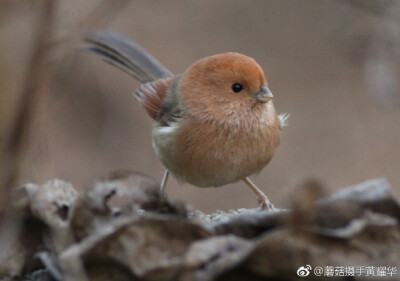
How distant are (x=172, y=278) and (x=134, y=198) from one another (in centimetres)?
29

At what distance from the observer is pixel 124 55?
4551 mm

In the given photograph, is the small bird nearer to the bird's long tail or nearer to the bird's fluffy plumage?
the bird's fluffy plumage

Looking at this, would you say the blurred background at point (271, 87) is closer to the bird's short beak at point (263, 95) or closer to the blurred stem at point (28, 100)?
the blurred stem at point (28, 100)

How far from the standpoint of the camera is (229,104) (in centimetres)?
355

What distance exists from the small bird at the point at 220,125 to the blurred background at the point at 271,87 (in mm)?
729

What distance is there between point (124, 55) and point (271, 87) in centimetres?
346

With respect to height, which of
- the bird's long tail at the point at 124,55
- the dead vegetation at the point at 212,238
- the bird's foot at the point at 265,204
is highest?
the bird's long tail at the point at 124,55

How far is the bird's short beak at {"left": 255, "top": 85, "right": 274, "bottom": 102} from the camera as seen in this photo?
354 centimetres

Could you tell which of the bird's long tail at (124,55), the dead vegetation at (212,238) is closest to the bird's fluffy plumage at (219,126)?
the bird's long tail at (124,55)

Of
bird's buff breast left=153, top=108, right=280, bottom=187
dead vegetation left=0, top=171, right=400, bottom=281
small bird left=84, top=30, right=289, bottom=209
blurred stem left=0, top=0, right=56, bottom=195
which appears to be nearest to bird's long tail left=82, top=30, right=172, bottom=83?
small bird left=84, top=30, right=289, bottom=209

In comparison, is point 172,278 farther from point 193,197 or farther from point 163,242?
point 193,197

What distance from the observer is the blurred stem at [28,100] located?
2465mm

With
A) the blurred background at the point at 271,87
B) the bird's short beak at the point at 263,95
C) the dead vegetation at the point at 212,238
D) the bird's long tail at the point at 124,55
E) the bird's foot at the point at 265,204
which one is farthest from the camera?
the blurred background at the point at 271,87

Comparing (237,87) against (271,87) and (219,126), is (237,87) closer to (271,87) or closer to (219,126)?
(219,126)
